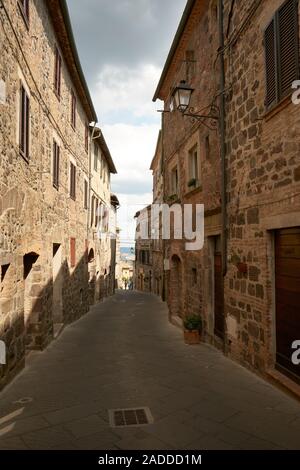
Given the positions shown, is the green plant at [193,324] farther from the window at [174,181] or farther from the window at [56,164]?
the window at [174,181]

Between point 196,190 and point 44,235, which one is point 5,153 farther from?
point 196,190

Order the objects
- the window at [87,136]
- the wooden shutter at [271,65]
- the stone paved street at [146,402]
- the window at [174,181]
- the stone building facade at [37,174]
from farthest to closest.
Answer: the window at [87,136] → the window at [174,181] → the stone building facade at [37,174] → the wooden shutter at [271,65] → the stone paved street at [146,402]

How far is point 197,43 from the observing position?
1020 centimetres

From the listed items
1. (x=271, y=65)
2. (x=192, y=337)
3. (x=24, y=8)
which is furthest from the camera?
(x=192, y=337)

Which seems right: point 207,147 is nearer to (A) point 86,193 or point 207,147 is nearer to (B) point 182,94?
(B) point 182,94

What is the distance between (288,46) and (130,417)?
5.84m

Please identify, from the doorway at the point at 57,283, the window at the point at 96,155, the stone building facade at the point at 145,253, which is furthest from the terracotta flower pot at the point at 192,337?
the stone building facade at the point at 145,253

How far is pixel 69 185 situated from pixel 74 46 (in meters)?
4.41

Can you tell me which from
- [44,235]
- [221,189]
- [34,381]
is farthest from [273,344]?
[44,235]

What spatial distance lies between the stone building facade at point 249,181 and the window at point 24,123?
4.22 m

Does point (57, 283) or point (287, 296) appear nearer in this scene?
point (287, 296)

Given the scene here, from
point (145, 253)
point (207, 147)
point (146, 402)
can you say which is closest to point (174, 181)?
point (207, 147)

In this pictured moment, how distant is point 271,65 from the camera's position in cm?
586

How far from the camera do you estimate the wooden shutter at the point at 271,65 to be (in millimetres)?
5707
